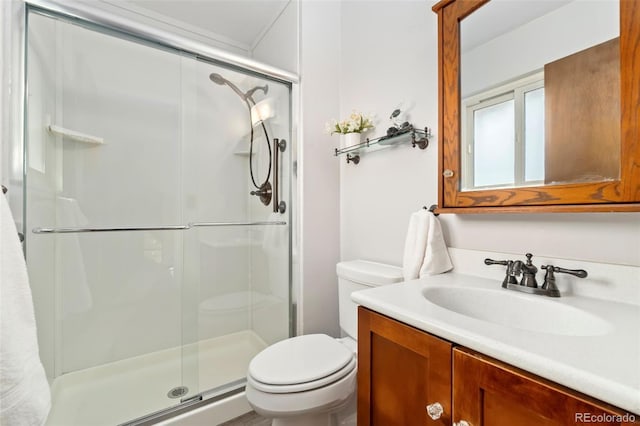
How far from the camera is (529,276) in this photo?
84cm

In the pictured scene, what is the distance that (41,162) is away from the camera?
1324mm

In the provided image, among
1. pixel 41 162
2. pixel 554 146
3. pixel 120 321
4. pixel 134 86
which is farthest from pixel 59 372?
pixel 554 146

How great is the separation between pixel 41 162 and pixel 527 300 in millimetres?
2051

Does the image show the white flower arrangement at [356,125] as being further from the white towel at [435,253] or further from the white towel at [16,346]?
the white towel at [16,346]

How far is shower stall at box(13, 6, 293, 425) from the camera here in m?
1.44

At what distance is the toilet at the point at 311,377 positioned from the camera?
3.17ft

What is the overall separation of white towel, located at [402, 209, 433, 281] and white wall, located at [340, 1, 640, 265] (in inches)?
4.3

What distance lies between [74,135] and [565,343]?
220 cm

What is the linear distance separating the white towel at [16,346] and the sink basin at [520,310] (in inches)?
46.6

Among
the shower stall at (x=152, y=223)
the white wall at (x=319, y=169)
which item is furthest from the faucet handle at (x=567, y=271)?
the shower stall at (x=152, y=223)

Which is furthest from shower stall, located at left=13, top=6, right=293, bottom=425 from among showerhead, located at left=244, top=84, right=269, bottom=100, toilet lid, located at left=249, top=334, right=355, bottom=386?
toilet lid, located at left=249, top=334, right=355, bottom=386

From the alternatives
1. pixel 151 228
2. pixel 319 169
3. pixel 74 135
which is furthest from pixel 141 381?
pixel 319 169

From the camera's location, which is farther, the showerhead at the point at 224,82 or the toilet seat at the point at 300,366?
Answer: the showerhead at the point at 224,82

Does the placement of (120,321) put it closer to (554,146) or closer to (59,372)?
(59,372)
